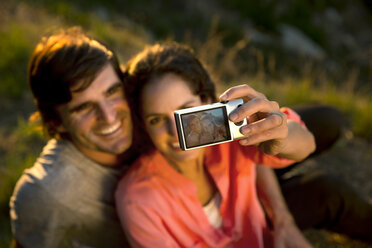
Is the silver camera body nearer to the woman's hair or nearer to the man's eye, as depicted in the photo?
the woman's hair

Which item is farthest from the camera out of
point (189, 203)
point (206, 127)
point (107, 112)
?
point (107, 112)

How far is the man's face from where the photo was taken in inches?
76.9

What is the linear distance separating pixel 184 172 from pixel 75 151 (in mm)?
641

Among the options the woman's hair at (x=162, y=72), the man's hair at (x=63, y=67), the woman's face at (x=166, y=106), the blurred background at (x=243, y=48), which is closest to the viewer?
the woman's face at (x=166, y=106)

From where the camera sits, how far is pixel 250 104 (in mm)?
1361

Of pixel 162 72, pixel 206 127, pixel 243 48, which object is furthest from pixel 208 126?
pixel 243 48

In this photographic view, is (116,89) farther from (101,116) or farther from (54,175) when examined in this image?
(54,175)

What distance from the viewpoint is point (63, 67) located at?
6.33ft

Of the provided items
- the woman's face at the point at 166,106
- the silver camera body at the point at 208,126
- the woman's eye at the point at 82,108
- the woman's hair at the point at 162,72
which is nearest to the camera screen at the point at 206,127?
the silver camera body at the point at 208,126

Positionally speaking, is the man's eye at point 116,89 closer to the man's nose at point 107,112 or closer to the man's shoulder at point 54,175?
the man's nose at point 107,112

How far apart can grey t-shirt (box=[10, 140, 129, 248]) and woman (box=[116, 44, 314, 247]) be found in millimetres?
245

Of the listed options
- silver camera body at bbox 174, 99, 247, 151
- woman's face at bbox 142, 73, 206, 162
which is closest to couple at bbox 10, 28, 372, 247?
woman's face at bbox 142, 73, 206, 162

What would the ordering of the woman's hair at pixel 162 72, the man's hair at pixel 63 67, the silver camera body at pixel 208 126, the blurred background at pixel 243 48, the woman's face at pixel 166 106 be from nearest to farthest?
the silver camera body at pixel 208 126 → the woman's face at pixel 166 106 → the woman's hair at pixel 162 72 → the man's hair at pixel 63 67 → the blurred background at pixel 243 48

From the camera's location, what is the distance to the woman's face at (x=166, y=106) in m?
1.69
